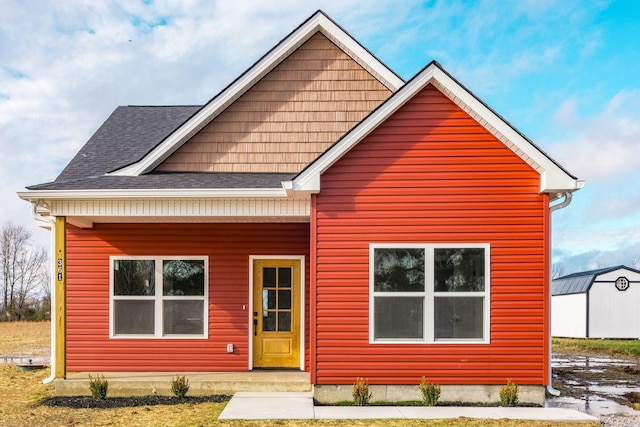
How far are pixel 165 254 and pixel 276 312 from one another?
2486 mm

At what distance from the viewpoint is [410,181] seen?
31.2ft

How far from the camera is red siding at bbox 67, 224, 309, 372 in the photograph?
11.3 meters

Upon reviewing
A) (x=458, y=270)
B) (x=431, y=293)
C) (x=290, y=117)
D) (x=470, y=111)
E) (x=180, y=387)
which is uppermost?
(x=290, y=117)

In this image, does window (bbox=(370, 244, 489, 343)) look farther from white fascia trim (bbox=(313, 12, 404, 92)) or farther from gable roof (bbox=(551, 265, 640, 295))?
gable roof (bbox=(551, 265, 640, 295))

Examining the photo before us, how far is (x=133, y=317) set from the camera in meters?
11.4

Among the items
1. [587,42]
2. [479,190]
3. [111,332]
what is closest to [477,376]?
[479,190]

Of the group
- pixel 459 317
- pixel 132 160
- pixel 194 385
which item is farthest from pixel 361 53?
pixel 194 385

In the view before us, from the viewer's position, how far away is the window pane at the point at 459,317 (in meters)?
9.45

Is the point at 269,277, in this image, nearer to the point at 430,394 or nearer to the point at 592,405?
the point at 430,394

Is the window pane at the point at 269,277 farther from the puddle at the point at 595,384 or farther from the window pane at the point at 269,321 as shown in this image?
the puddle at the point at 595,384

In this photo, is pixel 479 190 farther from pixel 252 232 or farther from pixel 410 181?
pixel 252 232

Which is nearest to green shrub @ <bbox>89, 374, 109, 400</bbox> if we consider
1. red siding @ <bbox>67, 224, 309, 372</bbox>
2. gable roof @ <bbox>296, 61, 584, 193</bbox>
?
red siding @ <bbox>67, 224, 309, 372</bbox>

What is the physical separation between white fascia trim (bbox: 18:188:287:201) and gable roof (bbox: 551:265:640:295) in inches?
948

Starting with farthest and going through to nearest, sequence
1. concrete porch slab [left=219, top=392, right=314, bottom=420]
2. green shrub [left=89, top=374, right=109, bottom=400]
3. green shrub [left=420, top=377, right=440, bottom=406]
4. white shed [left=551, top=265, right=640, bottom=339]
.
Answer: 1. white shed [left=551, top=265, right=640, bottom=339]
2. green shrub [left=89, top=374, right=109, bottom=400]
3. green shrub [left=420, top=377, right=440, bottom=406]
4. concrete porch slab [left=219, top=392, right=314, bottom=420]
